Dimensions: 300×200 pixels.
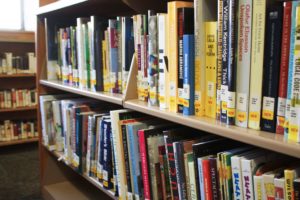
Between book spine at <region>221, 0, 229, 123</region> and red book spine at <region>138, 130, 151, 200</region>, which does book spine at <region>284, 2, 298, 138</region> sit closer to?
book spine at <region>221, 0, 229, 123</region>

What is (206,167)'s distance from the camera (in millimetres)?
889

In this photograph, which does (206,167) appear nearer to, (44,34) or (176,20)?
(176,20)

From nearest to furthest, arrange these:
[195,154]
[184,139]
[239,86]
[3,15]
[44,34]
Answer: [239,86] < [195,154] < [184,139] < [44,34] < [3,15]

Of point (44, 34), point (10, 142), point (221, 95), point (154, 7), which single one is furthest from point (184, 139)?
point (10, 142)

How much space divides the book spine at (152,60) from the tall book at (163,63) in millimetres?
33

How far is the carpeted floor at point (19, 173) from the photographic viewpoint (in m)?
2.38

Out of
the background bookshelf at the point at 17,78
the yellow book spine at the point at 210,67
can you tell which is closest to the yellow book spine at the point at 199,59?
the yellow book spine at the point at 210,67

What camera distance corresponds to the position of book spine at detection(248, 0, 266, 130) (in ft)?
2.43

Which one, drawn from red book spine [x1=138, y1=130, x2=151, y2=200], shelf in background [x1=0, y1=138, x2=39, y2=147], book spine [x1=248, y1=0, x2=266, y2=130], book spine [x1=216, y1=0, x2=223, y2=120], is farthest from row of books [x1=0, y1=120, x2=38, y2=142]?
book spine [x1=248, y1=0, x2=266, y2=130]

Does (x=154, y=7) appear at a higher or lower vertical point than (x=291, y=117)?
higher

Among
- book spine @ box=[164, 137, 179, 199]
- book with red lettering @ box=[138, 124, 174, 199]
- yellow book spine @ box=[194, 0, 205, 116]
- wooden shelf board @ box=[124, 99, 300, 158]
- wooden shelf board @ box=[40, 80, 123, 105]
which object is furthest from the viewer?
wooden shelf board @ box=[40, 80, 123, 105]

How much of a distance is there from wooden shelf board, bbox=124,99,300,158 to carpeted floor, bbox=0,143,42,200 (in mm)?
1715

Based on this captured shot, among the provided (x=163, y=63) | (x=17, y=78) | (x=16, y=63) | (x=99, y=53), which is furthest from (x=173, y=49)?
(x=17, y=78)

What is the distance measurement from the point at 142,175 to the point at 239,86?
0.54 m
